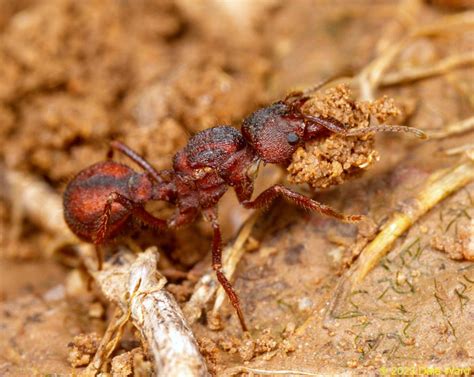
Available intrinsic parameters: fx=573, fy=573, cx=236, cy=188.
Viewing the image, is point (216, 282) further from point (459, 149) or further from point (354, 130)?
point (459, 149)

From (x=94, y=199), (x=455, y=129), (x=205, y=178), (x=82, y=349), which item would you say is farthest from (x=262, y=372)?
(x=455, y=129)

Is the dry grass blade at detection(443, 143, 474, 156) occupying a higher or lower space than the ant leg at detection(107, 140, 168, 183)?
lower

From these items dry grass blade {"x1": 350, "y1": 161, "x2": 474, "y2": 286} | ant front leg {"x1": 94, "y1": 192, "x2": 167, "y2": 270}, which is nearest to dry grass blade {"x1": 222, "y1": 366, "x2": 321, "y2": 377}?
dry grass blade {"x1": 350, "y1": 161, "x2": 474, "y2": 286}

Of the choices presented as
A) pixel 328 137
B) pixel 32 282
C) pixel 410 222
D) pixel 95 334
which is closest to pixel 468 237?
pixel 410 222

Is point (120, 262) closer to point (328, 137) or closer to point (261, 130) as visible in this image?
point (261, 130)

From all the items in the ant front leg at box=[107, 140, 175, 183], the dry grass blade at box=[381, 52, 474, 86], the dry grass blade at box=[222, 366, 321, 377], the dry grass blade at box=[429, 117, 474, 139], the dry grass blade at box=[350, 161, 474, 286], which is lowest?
the dry grass blade at box=[222, 366, 321, 377]

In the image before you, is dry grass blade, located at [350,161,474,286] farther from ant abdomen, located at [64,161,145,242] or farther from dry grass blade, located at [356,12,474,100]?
ant abdomen, located at [64,161,145,242]
